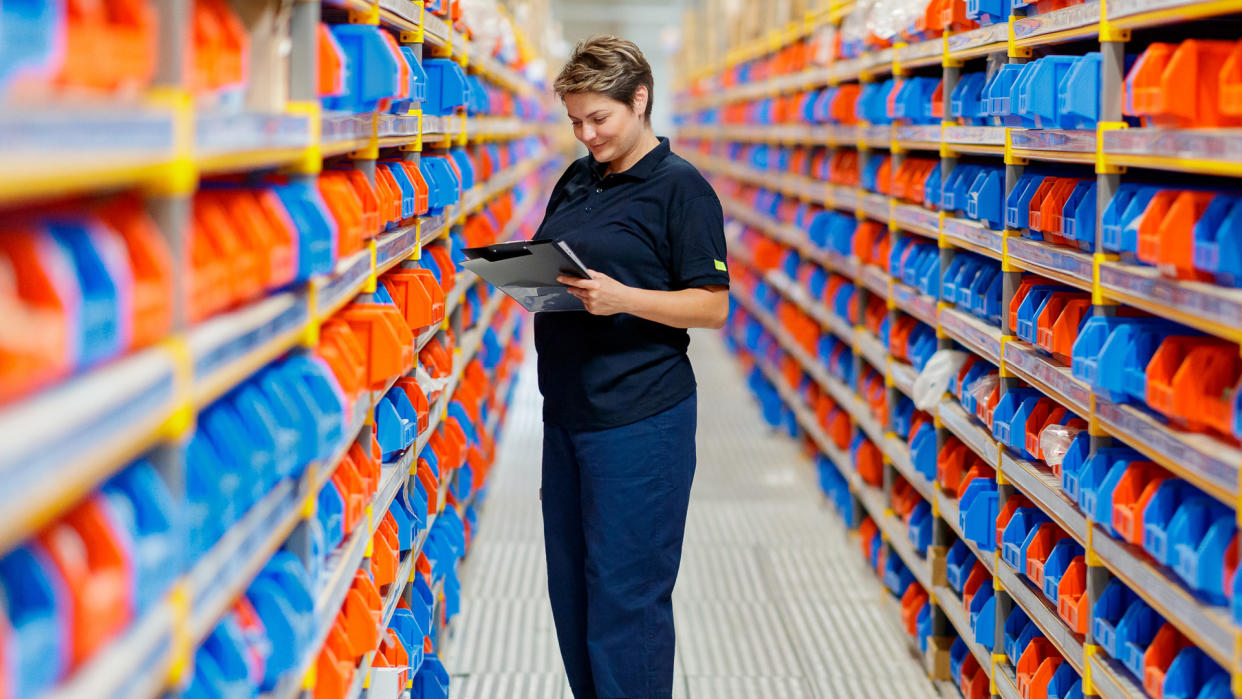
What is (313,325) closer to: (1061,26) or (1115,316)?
(1115,316)

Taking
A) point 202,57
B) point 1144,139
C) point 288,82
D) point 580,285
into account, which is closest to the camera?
point 202,57

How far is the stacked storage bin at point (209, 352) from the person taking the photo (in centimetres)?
121

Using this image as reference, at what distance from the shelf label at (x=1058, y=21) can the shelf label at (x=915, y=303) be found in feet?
3.54

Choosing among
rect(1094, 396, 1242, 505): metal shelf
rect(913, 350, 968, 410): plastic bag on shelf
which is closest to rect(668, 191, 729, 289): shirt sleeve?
rect(1094, 396, 1242, 505): metal shelf

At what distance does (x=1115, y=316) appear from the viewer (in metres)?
2.62

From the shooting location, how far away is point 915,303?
4371 millimetres

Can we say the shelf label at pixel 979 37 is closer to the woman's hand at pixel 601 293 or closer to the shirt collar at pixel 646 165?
the shirt collar at pixel 646 165

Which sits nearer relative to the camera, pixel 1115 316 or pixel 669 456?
pixel 1115 316

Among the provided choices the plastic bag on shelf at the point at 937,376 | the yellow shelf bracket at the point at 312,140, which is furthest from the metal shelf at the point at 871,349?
the yellow shelf bracket at the point at 312,140

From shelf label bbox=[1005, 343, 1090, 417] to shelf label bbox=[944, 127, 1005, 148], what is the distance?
547mm

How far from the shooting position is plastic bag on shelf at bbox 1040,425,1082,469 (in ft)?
9.69

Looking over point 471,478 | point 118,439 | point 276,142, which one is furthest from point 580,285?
point 471,478

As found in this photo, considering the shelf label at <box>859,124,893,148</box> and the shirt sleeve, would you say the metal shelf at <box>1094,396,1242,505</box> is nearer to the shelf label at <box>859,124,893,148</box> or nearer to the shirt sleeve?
the shirt sleeve

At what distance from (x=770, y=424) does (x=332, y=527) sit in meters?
5.75
